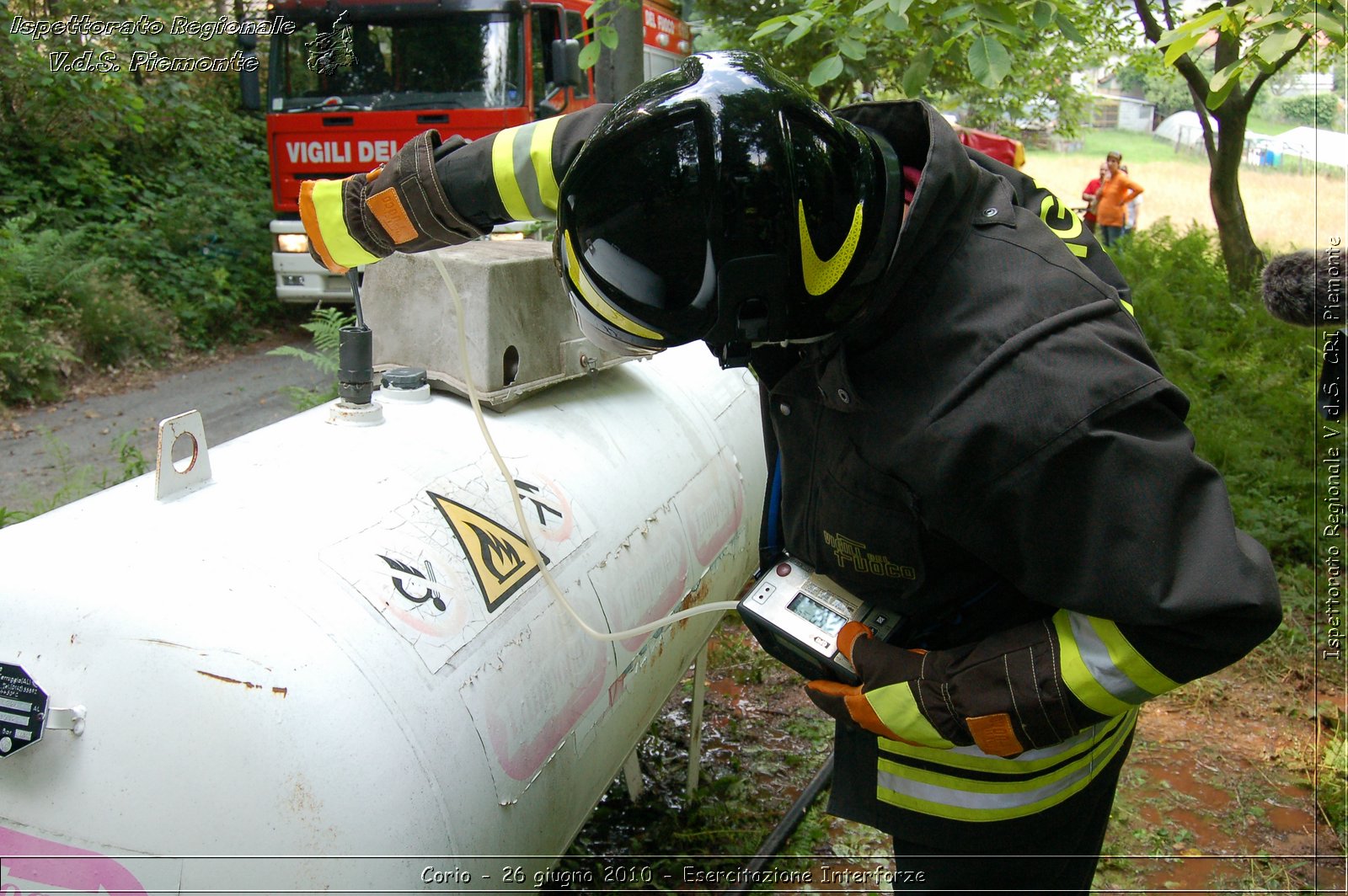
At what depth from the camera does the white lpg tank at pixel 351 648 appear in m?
1.31

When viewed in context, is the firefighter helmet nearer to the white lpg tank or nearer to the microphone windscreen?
the white lpg tank

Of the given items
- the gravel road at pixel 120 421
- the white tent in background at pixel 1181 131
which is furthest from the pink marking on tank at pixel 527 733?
the white tent in background at pixel 1181 131

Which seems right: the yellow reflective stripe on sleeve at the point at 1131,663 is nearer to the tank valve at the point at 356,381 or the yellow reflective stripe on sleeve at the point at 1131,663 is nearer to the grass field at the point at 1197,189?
the tank valve at the point at 356,381

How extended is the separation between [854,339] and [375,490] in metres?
0.90

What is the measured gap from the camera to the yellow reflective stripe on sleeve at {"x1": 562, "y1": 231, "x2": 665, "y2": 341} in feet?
4.86

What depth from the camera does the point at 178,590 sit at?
1.41 metres

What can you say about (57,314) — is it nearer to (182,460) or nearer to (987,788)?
(182,460)

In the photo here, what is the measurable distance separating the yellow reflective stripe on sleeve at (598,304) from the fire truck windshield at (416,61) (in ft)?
20.7

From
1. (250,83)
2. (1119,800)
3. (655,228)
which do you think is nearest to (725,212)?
(655,228)

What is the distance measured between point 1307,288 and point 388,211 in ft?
8.16

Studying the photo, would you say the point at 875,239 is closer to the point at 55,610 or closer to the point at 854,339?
the point at 854,339

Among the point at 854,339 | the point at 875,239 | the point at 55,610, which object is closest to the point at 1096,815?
the point at 854,339

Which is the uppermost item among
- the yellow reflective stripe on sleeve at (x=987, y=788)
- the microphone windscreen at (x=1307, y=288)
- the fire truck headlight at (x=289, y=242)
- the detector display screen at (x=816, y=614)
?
the microphone windscreen at (x=1307, y=288)

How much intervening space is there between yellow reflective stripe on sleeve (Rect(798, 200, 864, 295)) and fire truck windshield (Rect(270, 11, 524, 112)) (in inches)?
255
